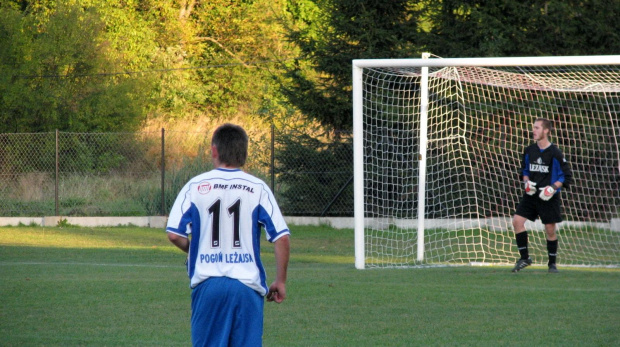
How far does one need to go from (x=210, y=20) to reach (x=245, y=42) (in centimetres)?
205

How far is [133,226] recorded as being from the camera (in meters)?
19.9

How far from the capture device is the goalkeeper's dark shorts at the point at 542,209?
11188 millimetres

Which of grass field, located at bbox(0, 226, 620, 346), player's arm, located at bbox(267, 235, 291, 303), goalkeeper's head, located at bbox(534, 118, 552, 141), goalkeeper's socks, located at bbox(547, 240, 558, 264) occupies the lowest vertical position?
grass field, located at bbox(0, 226, 620, 346)

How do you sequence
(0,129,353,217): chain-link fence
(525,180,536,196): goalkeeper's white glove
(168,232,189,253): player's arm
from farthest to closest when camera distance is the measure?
(0,129,353,217): chain-link fence < (525,180,536,196): goalkeeper's white glove < (168,232,189,253): player's arm

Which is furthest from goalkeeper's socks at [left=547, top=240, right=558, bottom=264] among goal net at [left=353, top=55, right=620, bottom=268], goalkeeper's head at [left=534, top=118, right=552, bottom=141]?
goal net at [left=353, top=55, right=620, bottom=268]

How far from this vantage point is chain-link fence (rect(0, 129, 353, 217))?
20.8 m

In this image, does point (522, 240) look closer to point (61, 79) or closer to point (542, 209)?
point (542, 209)

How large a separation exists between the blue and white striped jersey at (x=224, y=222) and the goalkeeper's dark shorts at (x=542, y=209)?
7855 millimetres

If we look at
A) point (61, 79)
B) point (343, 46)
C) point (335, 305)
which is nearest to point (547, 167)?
point (335, 305)

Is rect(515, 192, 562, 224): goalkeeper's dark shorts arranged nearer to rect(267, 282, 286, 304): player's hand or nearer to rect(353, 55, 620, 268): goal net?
rect(353, 55, 620, 268): goal net

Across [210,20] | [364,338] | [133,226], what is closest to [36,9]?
[210,20]

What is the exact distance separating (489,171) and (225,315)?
1494 cm

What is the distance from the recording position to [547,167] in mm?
11125

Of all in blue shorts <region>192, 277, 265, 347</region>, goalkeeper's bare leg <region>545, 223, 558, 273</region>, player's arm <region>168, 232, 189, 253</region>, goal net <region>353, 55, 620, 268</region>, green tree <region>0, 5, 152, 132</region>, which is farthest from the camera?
green tree <region>0, 5, 152, 132</region>
